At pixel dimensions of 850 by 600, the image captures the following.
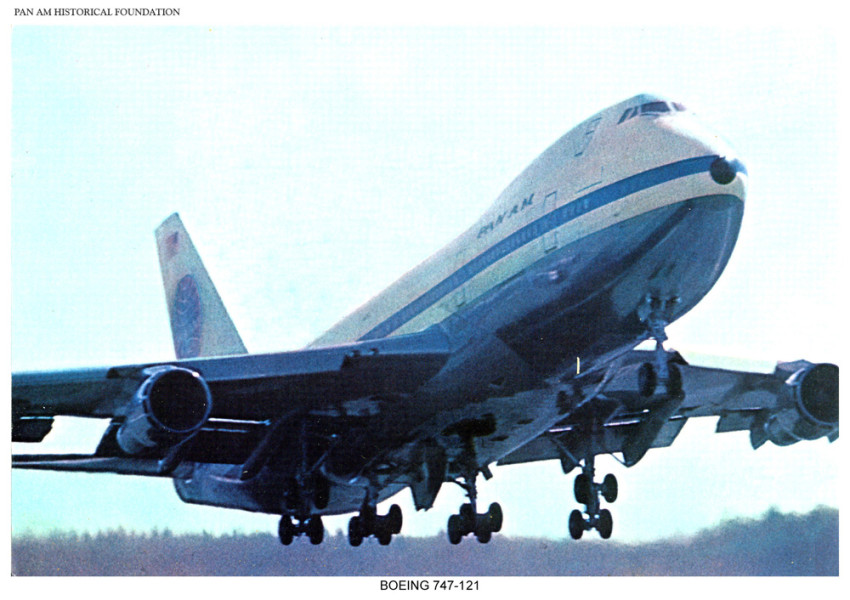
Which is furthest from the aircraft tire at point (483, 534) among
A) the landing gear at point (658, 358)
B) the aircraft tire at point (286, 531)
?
the landing gear at point (658, 358)

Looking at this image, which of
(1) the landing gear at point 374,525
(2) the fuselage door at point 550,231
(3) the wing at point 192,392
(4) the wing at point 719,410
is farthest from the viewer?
(1) the landing gear at point 374,525

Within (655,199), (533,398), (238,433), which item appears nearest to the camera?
(655,199)

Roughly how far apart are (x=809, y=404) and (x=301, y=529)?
1045 centimetres

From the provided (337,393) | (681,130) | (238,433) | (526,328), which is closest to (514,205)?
(526,328)

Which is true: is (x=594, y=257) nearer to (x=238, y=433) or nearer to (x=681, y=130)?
(x=681, y=130)

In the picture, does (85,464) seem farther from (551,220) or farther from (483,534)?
(551,220)

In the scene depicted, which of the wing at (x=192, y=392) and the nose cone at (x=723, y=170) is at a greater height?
the nose cone at (x=723, y=170)

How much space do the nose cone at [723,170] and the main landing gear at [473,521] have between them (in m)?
9.67

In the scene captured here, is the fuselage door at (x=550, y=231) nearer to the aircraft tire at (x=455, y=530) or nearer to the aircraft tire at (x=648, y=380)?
the aircraft tire at (x=648, y=380)

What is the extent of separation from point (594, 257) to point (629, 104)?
93.7 inches

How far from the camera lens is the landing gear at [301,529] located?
74.4 ft

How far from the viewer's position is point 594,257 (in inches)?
631

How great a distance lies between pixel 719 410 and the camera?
23.3m

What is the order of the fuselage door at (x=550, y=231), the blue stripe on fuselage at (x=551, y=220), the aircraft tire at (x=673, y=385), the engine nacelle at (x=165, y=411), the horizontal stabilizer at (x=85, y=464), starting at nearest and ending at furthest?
1. the blue stripe on fuselage at (x=551, y=220)
2. the aircraft tire at (x=673, y=385)
3. the fuselage door at (x=550, y=231)
4. the engine nacelle at (x=165, y=411)
5. the horizontal stabilizer at (x=85, y=464)
